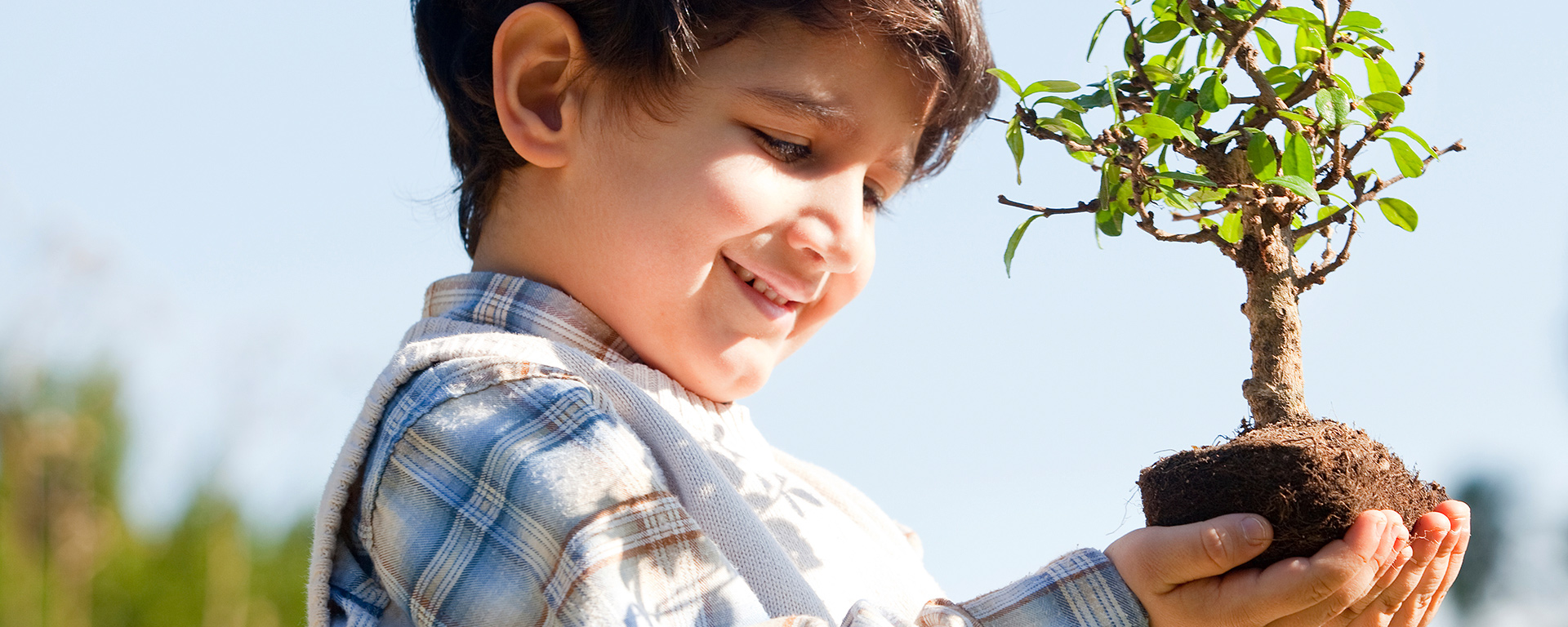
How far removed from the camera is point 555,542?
1.02 metres

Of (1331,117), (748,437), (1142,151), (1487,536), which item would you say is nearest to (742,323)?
(748,437)

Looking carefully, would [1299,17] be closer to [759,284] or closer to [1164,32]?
[1164,32]

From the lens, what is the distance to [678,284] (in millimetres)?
1293

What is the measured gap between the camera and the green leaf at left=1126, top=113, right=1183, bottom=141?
40.2 inches

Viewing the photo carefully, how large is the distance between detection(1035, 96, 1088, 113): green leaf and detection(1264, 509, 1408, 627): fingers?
45 centimetres

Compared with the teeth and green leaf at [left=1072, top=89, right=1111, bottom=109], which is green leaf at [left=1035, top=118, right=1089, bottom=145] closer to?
green leaf at [left=1072, top=89, right=1111, bottom=109]

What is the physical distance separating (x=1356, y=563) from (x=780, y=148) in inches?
28.5

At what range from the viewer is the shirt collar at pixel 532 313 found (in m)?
1.30

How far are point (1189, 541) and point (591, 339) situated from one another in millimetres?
696

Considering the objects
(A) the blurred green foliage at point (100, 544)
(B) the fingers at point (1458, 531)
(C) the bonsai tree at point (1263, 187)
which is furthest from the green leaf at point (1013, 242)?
(A) the blurred green foliage at point (100, 544)

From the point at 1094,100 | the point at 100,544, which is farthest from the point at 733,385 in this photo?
the point at 100,544

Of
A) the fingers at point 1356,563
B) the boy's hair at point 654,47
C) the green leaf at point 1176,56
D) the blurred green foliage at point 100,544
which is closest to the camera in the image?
the fingers at point 1356,563

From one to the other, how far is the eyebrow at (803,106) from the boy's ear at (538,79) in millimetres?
255

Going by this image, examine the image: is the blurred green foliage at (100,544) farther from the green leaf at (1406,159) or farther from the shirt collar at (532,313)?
the green leaf at (1406,159)
